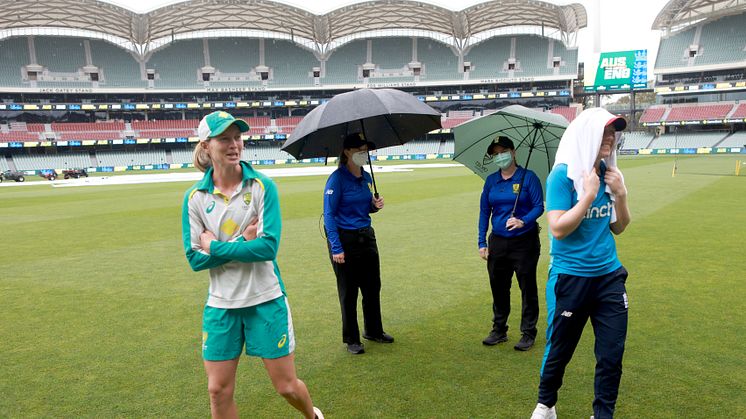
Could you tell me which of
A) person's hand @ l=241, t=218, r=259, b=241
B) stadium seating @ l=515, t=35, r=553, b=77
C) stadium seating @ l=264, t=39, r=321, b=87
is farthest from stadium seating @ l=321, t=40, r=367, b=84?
person's hand @ l=241, t=218, r=259, b=241

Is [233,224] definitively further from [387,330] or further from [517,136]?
[517,136]

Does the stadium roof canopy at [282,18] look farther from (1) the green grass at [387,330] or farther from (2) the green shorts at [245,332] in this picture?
(2) the green shorts at [245,332]

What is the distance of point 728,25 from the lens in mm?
60938

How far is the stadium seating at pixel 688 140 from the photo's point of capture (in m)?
55.4

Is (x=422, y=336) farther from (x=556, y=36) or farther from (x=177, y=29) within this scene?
(x=556, y=36)

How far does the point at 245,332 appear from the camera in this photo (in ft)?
9.34

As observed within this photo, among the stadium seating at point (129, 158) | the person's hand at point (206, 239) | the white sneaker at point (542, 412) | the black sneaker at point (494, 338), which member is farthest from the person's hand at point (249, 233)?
the stadium seating at point (129, 158)

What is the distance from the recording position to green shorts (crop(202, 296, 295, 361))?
9.12ft

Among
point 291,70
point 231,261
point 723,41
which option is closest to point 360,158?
point 231,261

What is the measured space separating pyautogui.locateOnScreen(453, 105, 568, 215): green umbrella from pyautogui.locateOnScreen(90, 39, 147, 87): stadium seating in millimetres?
68393

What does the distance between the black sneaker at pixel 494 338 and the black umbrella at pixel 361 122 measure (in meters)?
1.87

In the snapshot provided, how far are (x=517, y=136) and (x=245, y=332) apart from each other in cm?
343

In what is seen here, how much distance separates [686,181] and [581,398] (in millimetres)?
21458

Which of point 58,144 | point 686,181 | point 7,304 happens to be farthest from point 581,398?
point 58,144
